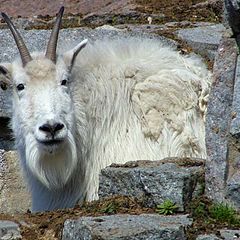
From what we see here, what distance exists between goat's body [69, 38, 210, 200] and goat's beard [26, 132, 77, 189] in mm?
176

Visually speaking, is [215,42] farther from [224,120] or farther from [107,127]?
[224,120]

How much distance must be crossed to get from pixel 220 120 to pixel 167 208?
654mm

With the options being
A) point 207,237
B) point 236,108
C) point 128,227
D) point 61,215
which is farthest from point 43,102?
point 207,237

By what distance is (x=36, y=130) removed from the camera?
27.8ft

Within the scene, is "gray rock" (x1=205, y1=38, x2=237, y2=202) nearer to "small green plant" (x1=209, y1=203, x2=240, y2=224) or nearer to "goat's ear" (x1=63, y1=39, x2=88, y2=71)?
"small green plant" (x1=209, y1=203, x2=240, y2=224)

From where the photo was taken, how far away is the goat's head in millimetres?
8445

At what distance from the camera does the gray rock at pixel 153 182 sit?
21.1 feet

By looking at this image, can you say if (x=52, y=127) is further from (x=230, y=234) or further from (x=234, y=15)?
(x=230, y=234)

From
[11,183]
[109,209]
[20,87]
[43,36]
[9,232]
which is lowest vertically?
[11,183]

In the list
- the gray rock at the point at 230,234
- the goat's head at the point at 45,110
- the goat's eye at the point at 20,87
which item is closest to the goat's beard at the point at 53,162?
the goat's head at the point at 45,110

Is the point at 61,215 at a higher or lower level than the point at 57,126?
lower

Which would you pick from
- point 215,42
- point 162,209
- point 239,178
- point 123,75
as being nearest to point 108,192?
point 162,209

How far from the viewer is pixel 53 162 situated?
8.82m

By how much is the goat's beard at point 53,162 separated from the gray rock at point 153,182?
1.73 m
